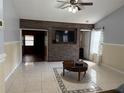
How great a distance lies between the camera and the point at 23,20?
607cm

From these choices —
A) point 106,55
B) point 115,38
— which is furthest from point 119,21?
point 106,55

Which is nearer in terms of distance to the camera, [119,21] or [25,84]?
[25,84]

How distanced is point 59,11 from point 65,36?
2.01m

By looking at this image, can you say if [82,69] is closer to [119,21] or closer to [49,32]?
[119,21]

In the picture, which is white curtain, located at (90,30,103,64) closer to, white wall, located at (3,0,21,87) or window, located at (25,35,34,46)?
white wall, located at (3,0,21,87)

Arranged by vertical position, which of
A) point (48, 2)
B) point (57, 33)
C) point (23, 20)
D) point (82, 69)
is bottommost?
point (82, 69)

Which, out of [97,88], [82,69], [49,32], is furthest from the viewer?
[49,32]

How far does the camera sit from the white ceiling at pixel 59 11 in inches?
176

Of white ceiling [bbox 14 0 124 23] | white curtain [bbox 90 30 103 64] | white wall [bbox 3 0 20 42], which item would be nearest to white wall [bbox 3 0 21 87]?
white wall [bbox 3 0 20 42]

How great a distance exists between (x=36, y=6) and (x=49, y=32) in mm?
2064

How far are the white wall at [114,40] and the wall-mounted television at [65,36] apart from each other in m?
1.85

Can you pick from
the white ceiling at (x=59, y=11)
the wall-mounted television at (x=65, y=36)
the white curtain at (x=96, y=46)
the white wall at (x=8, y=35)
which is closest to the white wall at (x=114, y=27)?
the white ceiling at (x=59, y=11)

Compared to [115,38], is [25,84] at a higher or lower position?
lower

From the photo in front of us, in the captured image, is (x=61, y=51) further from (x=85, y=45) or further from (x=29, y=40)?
(x=29, y=40)
